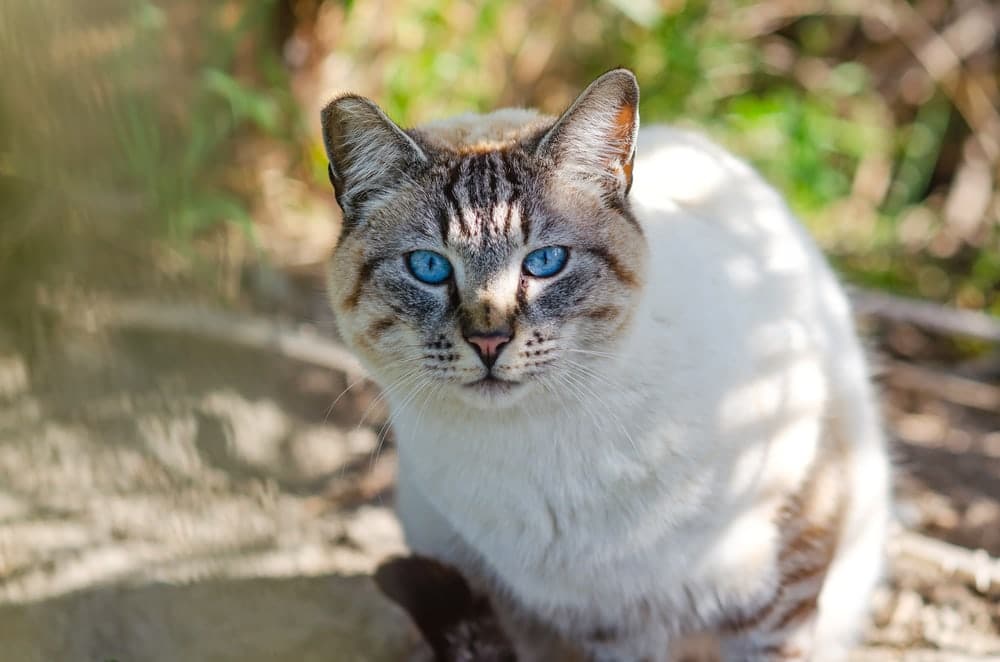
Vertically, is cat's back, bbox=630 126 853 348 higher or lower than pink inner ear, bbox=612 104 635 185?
lower

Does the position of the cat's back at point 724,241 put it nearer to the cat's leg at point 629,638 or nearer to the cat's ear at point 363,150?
the cat's ear at point 363,150

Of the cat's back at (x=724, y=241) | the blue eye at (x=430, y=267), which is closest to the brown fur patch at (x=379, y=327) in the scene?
the blue eye at (x=430, y=267)

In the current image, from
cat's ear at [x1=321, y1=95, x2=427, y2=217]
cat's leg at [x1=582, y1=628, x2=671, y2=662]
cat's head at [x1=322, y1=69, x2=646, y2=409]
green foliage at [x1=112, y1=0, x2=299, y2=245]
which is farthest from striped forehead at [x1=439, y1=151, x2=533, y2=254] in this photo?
green foliage at [x1=112, y1=0, x2=299, y2=245]

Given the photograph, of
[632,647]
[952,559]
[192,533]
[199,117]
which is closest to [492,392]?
[632,647]

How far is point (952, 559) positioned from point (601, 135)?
6.04 ft

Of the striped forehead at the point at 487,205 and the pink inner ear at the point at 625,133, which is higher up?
the pink inner ear at the point at 625,133

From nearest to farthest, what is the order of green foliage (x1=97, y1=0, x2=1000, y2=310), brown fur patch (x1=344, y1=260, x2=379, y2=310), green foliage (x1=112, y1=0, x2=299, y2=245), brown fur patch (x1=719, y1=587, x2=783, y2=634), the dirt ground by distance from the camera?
brown fur patch (x1=344, y1=260, x2=379, y2=310) → brown fur patch (x1=719, y1=587, x2=783, y2=634) → the dirt ground → green foliage (x1=112, y1=0, x2=299, y2=245) → green foliage (x1=97, y1=0, x2=1000, y2=310)

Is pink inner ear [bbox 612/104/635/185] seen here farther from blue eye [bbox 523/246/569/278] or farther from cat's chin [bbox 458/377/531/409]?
cat's chin [bbox 458/377/531/409]

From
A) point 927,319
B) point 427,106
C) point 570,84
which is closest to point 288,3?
point 427,106

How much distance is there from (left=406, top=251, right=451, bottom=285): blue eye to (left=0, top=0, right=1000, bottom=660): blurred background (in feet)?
1.55

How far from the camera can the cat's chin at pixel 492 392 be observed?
199 cm

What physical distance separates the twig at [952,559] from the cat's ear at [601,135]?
169cm

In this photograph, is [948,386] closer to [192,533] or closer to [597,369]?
[597,369]

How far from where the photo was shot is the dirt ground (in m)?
2.48
